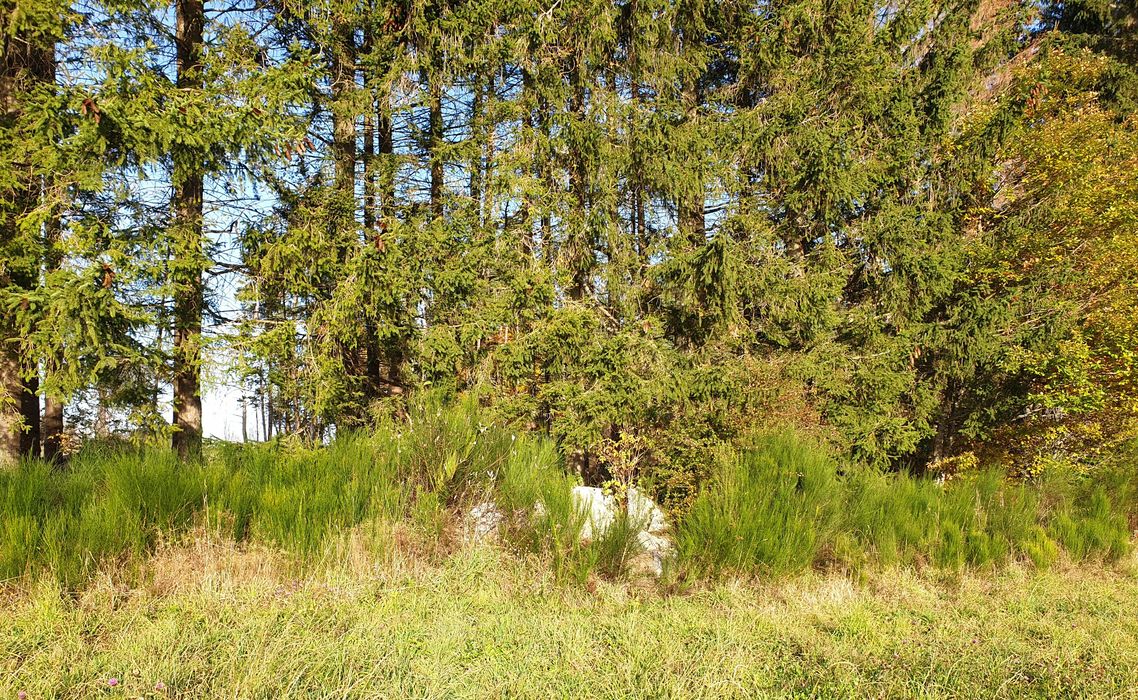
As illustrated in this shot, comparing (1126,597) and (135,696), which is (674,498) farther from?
(135,696)

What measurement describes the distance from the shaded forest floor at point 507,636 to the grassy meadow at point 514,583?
0.02 metres

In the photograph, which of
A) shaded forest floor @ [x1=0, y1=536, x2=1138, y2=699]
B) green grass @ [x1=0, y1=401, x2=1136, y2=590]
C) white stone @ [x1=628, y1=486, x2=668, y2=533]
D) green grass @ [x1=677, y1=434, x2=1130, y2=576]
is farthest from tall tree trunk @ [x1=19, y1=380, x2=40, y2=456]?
green grass @ [x1=677, y1=434, x2=1130, y2=576]

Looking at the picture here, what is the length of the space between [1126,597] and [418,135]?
1047 cm

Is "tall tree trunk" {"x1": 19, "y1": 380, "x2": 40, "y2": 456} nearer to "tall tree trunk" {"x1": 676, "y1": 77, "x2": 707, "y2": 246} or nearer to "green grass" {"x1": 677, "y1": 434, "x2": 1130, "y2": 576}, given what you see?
"green grass" {"x1": 677, "y1": 434, "x2": 1130, "y2": 576}

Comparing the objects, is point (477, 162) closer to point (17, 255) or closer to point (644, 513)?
point (17, 255)

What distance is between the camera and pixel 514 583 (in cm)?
476

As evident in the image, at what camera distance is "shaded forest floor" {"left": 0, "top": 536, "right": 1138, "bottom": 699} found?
2.93m

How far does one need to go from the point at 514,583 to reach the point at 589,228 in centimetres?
622

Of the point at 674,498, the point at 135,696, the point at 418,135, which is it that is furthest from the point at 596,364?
the point at 135,696

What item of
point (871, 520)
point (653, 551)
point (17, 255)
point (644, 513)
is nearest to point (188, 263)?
point (17, 255)

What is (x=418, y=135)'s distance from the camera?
9648 millimetres

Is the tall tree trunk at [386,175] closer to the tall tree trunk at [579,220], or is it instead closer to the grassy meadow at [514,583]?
the tall tree trunk at [579,220]

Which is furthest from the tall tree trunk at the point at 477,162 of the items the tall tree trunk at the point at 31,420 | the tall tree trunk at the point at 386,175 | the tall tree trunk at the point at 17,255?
the tall tree trunk at the point at 31,420

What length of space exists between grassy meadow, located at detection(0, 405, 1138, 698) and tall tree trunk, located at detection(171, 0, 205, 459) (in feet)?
6.89
